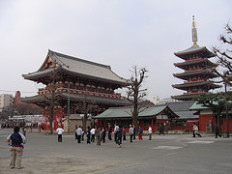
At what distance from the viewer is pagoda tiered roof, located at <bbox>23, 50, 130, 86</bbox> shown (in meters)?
44.7

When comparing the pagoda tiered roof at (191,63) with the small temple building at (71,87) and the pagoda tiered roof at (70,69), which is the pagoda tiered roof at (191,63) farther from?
the small temple building at (71,87)

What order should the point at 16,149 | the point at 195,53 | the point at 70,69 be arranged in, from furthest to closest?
the point at 195,53 → the point at 70,69 → the point at 16,149

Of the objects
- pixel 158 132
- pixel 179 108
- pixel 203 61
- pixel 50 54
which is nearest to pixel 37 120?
pixel 50 54

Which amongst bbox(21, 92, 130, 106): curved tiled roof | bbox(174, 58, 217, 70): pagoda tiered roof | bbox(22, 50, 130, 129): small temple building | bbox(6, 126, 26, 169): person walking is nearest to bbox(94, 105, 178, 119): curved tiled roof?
bbox(22, 50, 130, 129): small temple building

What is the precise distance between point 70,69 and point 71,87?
313 centimetres

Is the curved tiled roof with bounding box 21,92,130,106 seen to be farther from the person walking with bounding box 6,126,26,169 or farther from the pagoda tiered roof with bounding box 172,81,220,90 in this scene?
the person walking with bounding box 6,126,26,169

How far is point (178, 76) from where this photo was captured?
60.7 metres

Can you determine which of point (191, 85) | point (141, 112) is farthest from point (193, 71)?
point (141, 112)

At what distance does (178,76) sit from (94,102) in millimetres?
24372

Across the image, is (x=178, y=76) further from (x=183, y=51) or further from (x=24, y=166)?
(x=24, y=166)

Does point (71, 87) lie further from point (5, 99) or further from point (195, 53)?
point (5, 99)

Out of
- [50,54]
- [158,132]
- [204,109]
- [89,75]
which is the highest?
[50,54]

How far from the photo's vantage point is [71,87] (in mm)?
45812

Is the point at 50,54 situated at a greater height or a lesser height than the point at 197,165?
greater
